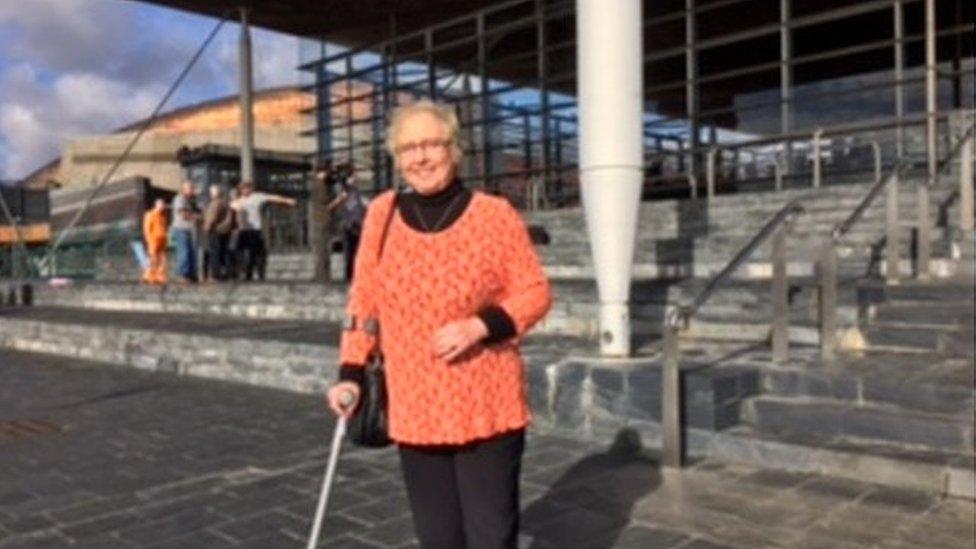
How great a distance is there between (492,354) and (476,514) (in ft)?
1.59

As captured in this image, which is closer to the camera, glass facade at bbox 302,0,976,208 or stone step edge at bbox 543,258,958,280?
stone step edge at bbox 543,258,958,280

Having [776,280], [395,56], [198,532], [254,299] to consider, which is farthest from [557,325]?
[395,56]

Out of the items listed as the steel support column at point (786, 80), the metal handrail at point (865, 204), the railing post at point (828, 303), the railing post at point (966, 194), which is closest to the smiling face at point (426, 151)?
the railing post at point (828, 303)

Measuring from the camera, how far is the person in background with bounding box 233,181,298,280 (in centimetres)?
1667

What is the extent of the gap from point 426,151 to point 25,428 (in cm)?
637

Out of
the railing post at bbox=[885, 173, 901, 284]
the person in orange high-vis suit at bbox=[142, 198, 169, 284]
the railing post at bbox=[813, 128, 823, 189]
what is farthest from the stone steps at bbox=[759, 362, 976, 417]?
the person in orange high-vis suit at bbox=[142, 198, 169, 284]

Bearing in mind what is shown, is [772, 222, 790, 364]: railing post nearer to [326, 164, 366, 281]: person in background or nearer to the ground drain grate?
the ground drain grate

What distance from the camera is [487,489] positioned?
302 centimetres

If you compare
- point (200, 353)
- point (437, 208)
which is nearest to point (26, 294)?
point (200, 353)

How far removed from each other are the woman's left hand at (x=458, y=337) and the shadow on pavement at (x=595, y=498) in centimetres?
204

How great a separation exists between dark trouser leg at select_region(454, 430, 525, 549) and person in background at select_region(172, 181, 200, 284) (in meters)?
15.0

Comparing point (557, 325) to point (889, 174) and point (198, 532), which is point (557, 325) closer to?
point (889, 174)

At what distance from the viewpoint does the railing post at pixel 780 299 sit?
6.77 meters

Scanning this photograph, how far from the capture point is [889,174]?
8.63 m
